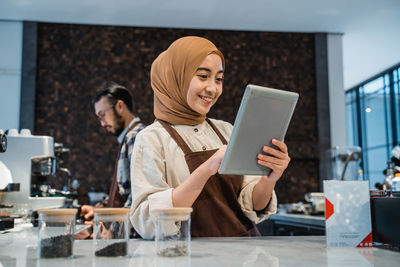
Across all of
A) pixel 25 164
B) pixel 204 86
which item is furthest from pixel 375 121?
pixel 204 86

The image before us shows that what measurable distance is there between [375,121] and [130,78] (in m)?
7.64

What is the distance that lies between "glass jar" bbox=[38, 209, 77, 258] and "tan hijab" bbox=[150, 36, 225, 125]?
0.68 m

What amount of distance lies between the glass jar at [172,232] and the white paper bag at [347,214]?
46 centimetres

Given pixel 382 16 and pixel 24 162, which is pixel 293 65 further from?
pixel 24 162

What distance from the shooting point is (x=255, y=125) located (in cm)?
117

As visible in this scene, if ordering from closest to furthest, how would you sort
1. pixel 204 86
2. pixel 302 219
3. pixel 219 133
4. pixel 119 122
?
pixel 204 86 → pixel 219 133 → pixel 119 122 → pixel 302 219

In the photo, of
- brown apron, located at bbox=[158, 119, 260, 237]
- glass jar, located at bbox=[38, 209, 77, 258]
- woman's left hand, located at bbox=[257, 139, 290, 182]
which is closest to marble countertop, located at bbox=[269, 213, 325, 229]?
brown apron, located at bbox=[158, 119, 260, 237]

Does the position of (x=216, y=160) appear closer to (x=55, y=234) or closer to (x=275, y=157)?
(x=275, y=157)

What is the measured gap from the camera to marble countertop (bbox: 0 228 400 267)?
95cm

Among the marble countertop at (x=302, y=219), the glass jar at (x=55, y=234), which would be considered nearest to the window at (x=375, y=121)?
the marble countertop at (x=302, y=219)

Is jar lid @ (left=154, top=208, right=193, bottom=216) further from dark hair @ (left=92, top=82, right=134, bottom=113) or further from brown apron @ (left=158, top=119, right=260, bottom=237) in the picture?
dark hair @ (left=92, top=82, right=134, bottom=113)

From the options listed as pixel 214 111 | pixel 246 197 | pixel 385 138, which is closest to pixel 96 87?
pixel 214 111

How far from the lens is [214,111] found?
571 centimetres

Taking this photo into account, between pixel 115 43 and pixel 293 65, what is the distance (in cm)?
248
